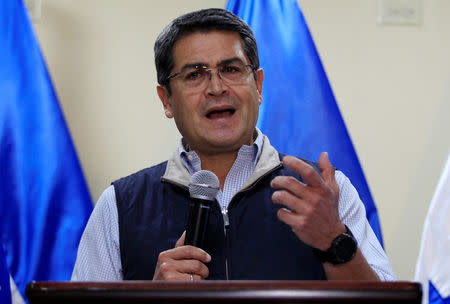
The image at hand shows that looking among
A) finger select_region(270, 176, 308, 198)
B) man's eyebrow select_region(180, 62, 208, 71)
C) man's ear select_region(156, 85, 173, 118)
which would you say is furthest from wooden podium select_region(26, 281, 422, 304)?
man's ear select_region(156, 85, 173, 118)

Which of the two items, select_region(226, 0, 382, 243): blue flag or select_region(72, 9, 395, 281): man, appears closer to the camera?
select_region(72, 9, 395, 281): man

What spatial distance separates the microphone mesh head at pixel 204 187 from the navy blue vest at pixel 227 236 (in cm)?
30

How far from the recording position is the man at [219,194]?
4.96 ft

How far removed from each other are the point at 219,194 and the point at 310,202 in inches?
23.0

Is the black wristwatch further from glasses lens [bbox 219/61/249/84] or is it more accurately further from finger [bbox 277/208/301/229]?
glasses lens [bbox 219/61/249/84]

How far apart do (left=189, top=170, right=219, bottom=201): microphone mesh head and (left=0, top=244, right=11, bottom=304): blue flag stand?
3.57ft

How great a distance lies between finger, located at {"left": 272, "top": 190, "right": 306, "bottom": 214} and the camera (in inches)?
43.2

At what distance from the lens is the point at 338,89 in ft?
8.04

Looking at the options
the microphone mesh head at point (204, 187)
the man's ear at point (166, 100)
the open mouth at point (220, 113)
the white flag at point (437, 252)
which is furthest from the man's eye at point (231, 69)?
the white flag at point (437, 252)

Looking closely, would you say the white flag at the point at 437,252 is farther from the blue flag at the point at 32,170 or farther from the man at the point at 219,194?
the blue flag at the point at 32,170

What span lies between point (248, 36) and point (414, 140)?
111 centimetres

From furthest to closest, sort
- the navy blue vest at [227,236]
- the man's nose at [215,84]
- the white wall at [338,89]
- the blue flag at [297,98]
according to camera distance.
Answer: the white wall at [338,89] → the blue flag at [297,98] → the man's nose at [215,84] → the navy blue vest at [227,236]

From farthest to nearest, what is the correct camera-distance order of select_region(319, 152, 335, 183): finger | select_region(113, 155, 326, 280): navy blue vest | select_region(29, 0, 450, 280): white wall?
select_region(29, 0, 450, 280): white wall → select_region(113, 155, 326, 280): navy blue vest → select_region(319, 152, 335, 183): finger

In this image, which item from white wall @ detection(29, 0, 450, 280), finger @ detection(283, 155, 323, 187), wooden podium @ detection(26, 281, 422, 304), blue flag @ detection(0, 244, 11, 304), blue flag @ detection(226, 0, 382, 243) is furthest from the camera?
white wall @ detection(29, 0, 450, 280)
